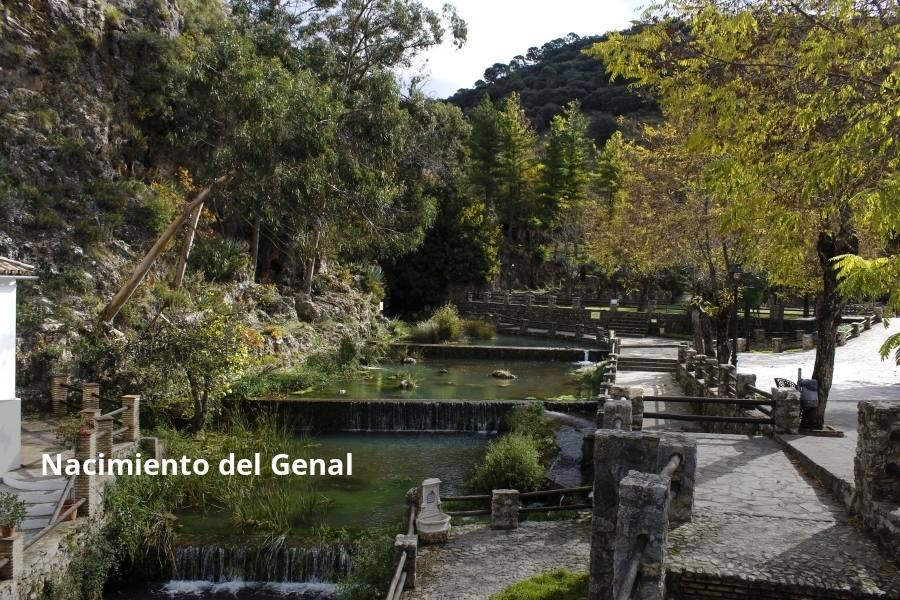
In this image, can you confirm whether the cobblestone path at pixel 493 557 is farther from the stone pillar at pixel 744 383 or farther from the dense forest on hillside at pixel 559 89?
the dense forest on hillside at pixel 559 89

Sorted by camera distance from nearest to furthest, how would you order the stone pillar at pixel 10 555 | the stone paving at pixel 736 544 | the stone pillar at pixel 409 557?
1. the stone paving at pixel 736 544
2. the stone pillar at pixel 409 557
3. the stone pillar at pixel 10 555

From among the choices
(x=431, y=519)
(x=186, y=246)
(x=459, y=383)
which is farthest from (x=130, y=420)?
(x=459, y=383)

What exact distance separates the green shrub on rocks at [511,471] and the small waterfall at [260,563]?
3.22 meters

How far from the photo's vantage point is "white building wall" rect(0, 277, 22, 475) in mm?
11859

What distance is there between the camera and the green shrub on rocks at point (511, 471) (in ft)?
41.3

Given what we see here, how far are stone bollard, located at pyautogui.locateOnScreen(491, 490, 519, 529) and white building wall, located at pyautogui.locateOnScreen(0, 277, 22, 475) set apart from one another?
8.42 metres

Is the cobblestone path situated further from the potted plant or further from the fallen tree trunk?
the fallen tree trunk

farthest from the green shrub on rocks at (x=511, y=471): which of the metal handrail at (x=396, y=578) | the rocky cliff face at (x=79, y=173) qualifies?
the rocky cliff face at (x=79, y=173)

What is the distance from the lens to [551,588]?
294 inches

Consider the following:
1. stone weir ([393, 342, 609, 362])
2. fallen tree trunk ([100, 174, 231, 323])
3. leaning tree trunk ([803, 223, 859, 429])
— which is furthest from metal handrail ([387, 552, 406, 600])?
Result: stone weir ([393, 342, 609, 362])

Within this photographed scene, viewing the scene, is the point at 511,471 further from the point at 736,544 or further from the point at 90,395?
the point at 90,395

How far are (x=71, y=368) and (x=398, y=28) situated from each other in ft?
78.7

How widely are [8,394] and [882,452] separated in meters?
13.4

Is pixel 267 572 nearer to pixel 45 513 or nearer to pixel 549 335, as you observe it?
pixel 45 513
